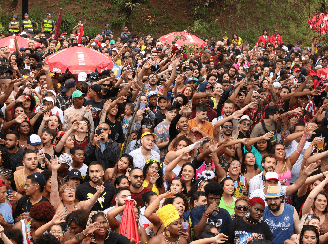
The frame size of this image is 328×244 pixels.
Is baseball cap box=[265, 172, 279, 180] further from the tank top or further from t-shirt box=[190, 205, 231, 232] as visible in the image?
t-shirt box=[190, 205, 231, 232]

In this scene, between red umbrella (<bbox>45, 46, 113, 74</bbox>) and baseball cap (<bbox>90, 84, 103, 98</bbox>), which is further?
red umbrella (<bbox>45, 46, 113, 74</bbox>)

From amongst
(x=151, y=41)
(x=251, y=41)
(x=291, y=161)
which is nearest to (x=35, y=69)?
(x=291, y=161)

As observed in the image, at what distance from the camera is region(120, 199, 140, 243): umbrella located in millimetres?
5426

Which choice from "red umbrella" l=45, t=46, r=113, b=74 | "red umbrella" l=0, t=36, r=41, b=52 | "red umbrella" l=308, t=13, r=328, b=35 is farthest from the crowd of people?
"red umbrella" l=0, t=36, r=41, b=52

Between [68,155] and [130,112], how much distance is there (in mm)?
1992

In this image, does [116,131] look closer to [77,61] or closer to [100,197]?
[100,197]

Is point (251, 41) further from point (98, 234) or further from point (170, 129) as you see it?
point (98, 234)

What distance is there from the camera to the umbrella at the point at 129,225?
5426 millimetres

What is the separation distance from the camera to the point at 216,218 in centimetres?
583

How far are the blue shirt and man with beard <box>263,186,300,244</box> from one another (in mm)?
3087

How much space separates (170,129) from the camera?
27.4 feet

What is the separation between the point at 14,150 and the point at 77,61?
426 centimetres

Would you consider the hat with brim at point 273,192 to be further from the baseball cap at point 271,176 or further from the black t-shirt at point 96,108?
the black t-shirt at point 96,108

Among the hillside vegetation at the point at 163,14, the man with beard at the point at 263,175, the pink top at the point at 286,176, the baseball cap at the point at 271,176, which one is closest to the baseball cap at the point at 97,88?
the man with beard at the point at 263,175
